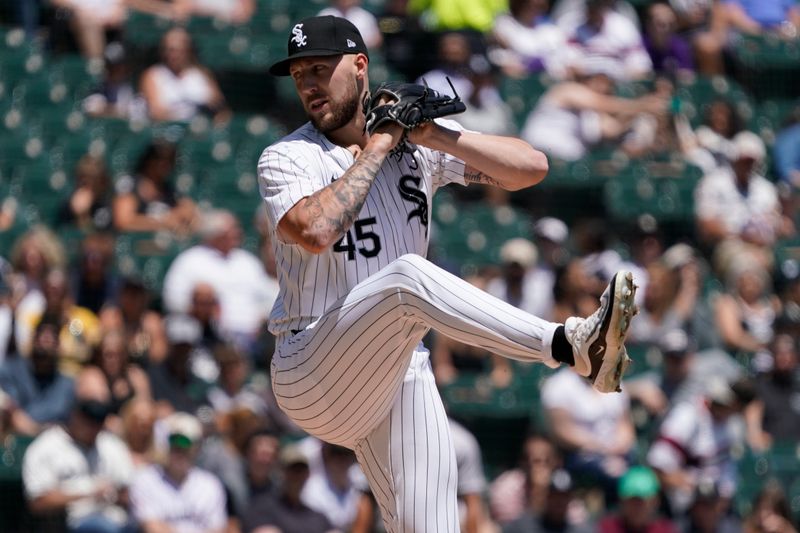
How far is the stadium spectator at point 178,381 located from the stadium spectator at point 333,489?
745 mm

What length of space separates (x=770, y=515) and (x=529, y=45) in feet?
16.4

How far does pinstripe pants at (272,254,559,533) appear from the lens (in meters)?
4.92

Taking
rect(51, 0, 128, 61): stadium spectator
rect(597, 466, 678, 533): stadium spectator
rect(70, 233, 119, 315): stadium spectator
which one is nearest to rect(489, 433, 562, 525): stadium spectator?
rect(597, 466, 678, 533): stadium spectator

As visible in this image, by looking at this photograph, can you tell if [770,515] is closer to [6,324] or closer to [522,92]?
[522,92]

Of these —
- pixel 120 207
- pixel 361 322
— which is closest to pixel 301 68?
pixel 361 322

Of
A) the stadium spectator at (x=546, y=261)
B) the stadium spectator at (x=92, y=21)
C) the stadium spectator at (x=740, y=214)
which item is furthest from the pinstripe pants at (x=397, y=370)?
the stadium spectator at (x=92, y=21)

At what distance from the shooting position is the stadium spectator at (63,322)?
9.00 metres

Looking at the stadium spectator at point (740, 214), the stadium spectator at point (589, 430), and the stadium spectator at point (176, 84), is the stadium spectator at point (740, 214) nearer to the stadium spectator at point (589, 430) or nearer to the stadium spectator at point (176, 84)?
the stadium spectator at point (589, 430)

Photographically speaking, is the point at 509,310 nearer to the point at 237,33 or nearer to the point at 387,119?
the point at 387,119

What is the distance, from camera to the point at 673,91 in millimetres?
13078

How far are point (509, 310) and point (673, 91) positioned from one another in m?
8.50

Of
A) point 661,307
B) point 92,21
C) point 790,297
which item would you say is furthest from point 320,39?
point 92,21

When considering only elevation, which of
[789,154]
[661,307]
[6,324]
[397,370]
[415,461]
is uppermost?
[397,370]

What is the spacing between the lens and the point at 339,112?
545 centimetres
